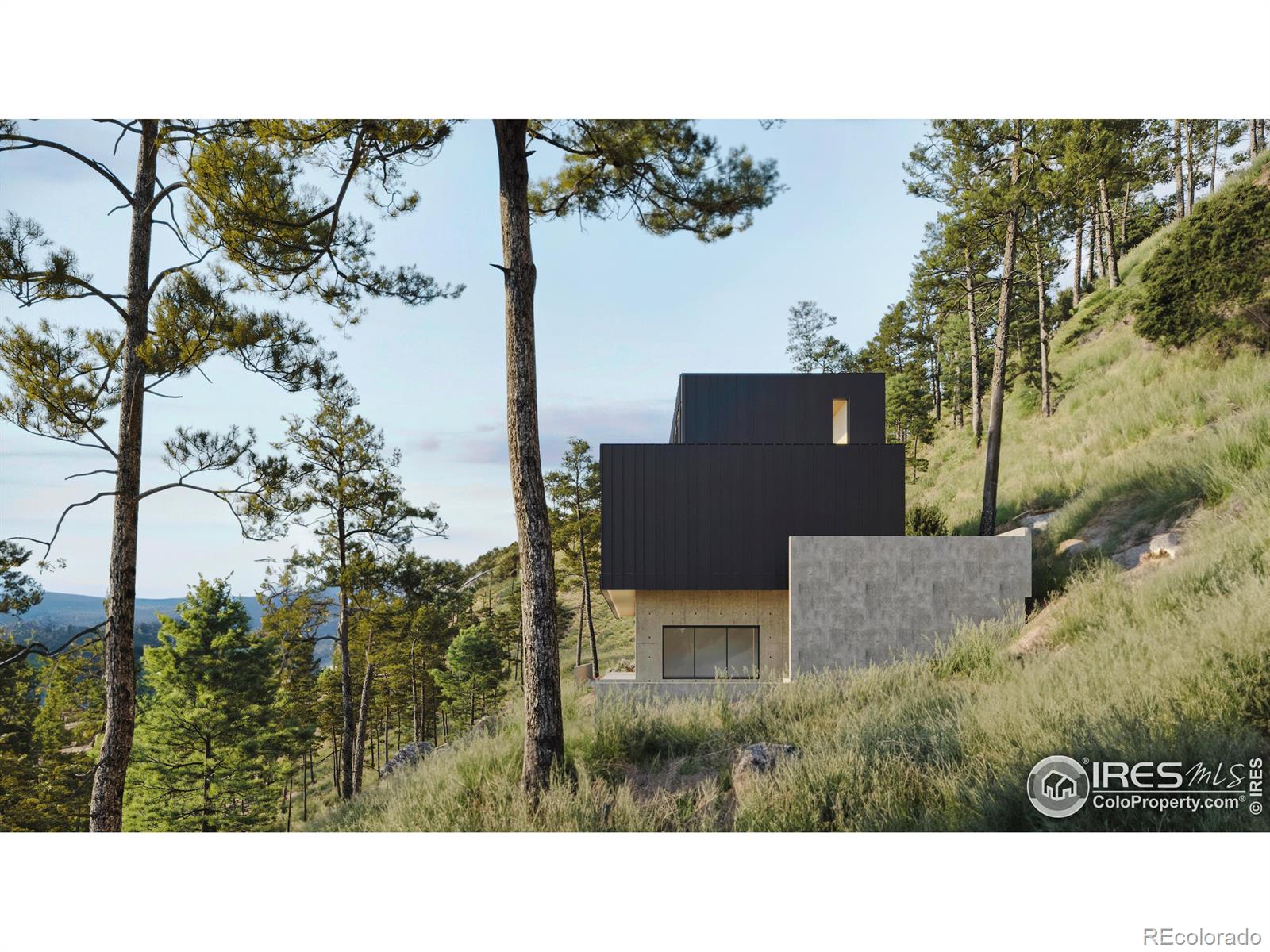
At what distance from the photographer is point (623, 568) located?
12078mm

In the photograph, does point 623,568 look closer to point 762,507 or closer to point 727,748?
point 762,507

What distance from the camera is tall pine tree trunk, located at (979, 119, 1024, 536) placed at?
44.2 feet

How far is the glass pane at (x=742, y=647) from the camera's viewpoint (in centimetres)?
1274

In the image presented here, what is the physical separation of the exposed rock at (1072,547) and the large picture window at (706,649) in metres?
5.17

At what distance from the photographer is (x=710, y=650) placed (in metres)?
12.8

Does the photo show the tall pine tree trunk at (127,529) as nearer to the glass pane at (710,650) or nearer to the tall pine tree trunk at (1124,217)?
the glass pane at (710,650)

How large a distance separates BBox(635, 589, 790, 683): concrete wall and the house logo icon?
8.14 m

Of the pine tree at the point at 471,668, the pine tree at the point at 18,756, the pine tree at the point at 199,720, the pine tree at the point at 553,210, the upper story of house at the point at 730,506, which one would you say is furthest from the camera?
the pine tree at the point at 471,668

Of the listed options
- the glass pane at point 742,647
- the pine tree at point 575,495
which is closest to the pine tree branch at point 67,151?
the glass pane at point 742,647

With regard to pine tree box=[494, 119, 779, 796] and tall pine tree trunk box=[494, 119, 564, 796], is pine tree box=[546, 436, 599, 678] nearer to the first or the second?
pine tree box=[494, 119, 779, 796]

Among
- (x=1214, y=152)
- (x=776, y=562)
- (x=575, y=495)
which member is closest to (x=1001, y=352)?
(x=776, y=562)

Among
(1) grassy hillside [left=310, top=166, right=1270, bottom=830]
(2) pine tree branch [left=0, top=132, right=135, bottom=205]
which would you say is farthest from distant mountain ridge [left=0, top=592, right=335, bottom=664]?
(2) pine tree branch [left=0, top=132, right=135, bottom=205]
